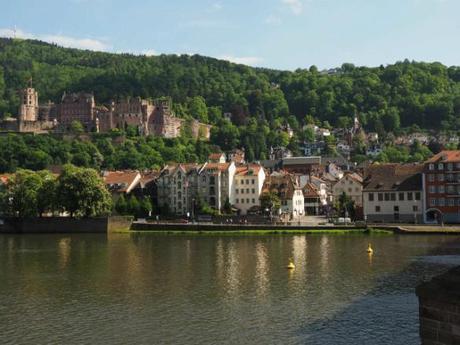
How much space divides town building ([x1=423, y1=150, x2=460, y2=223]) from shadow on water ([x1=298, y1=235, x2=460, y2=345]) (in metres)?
40.7

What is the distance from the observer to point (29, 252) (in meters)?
60.5

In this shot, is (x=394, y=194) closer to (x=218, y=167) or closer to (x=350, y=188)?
(x=350, y=188)

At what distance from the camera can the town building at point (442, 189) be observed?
8056 centimetres

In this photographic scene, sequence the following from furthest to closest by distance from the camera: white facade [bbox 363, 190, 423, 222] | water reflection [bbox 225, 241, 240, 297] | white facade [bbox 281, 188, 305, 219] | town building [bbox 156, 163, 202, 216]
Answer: town building [bbox 156, 163, 202, 216] → white facade [bbox 281, 188, 305, 219] → white facade [bbox 363, 190, 423, 222] → water reflection [bbox 225, 241, 240, 297]

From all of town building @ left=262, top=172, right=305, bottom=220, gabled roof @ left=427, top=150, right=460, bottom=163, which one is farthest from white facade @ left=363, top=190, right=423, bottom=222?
town building @ left=262, top=172, right=305, bottom=220

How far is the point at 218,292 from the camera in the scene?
37781mm

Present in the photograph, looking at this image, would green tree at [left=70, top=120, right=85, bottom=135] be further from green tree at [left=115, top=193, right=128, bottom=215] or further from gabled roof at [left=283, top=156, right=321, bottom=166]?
green tree at [left=115, top=193, right=128, bottom=215]

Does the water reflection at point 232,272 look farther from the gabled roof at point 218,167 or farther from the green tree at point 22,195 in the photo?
the gabled roof at point 218,167

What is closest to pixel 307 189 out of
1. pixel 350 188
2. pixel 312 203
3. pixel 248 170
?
pixel 312 203

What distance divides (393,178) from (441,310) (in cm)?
7360

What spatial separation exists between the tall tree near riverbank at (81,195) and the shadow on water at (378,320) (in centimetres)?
5002

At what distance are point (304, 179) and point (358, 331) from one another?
306ft

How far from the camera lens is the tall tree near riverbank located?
84.1 meters

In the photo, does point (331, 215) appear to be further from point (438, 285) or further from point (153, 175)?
point (438, 285)
